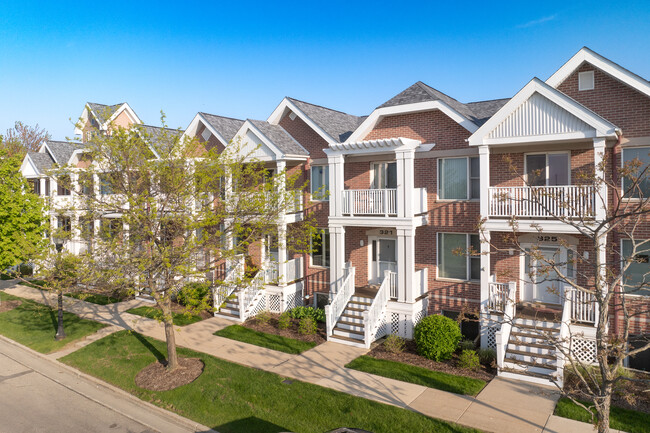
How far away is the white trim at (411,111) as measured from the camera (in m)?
16.5

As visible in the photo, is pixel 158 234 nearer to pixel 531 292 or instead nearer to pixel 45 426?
pixel 45 426

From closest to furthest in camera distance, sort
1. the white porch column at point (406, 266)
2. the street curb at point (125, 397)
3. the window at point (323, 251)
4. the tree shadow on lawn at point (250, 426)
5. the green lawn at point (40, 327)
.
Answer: the tree shadow on lawn at point (250, 426)
the street curb at point (125, 397)
the white porch column at point (406, 266)
the green lawn at point (40, 327)
the window at point (323, 251)

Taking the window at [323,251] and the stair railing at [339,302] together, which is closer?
the stair railing at [339,302]

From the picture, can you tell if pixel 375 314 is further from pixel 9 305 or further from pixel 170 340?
pixel 9 305

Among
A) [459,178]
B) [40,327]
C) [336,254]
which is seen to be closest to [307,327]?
[336,254]

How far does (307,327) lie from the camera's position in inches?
681

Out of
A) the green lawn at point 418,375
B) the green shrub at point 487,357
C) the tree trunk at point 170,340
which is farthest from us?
the green shrub at point 487,357

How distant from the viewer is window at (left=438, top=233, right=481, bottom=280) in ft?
55.7

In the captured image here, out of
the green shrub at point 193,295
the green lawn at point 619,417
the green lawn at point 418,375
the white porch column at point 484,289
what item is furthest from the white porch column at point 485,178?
the green shrub at point 193,295

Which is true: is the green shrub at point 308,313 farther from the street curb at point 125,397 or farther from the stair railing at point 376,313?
the street curb at point 125,397

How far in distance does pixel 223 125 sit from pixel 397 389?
15.3 meters

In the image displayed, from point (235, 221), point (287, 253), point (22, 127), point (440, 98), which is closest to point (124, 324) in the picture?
point (287, 253)

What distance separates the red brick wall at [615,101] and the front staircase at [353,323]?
981cm

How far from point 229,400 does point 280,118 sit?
1351 centimetres
